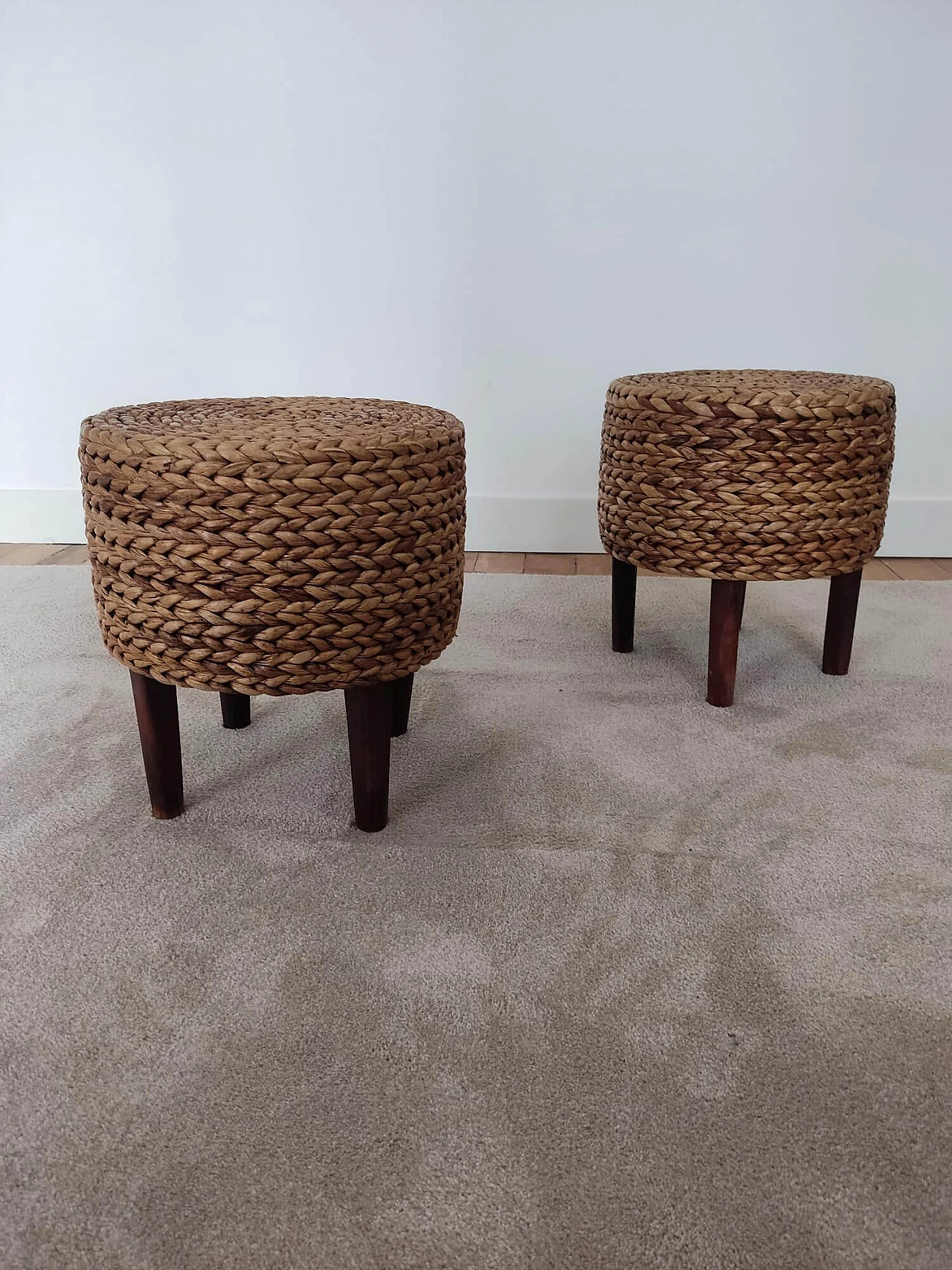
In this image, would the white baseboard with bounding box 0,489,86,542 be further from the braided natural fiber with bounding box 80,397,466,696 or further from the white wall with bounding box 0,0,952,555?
Answer: the braided natural fiber with bounding box 80,397,466,696

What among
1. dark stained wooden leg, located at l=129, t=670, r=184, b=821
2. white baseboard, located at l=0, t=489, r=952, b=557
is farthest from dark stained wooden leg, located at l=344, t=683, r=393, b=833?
white baseboard, located at l=0, t=489, r=952, b=557

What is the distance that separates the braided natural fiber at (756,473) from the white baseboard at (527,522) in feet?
2.75

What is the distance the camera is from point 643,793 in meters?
1.12

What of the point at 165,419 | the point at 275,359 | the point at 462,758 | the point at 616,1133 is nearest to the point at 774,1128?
the point at 616,1133

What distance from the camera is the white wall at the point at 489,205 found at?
1.92 m

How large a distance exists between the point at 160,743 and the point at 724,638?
0.75 metres

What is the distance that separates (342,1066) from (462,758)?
518 mm

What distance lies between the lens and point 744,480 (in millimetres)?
1258

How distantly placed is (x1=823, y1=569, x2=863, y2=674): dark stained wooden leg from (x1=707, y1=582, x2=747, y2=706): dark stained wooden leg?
185mm

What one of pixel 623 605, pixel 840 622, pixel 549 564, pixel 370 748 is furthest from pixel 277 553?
pixel 549 564

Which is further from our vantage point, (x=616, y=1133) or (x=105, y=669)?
(x=105, y=669)

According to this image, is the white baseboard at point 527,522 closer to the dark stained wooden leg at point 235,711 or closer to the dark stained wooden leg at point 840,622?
the dark stained wooden leg at point 840,622

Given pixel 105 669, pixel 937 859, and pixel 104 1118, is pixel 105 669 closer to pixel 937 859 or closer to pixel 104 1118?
pixel 104 1118

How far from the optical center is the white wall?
6.31 feet
